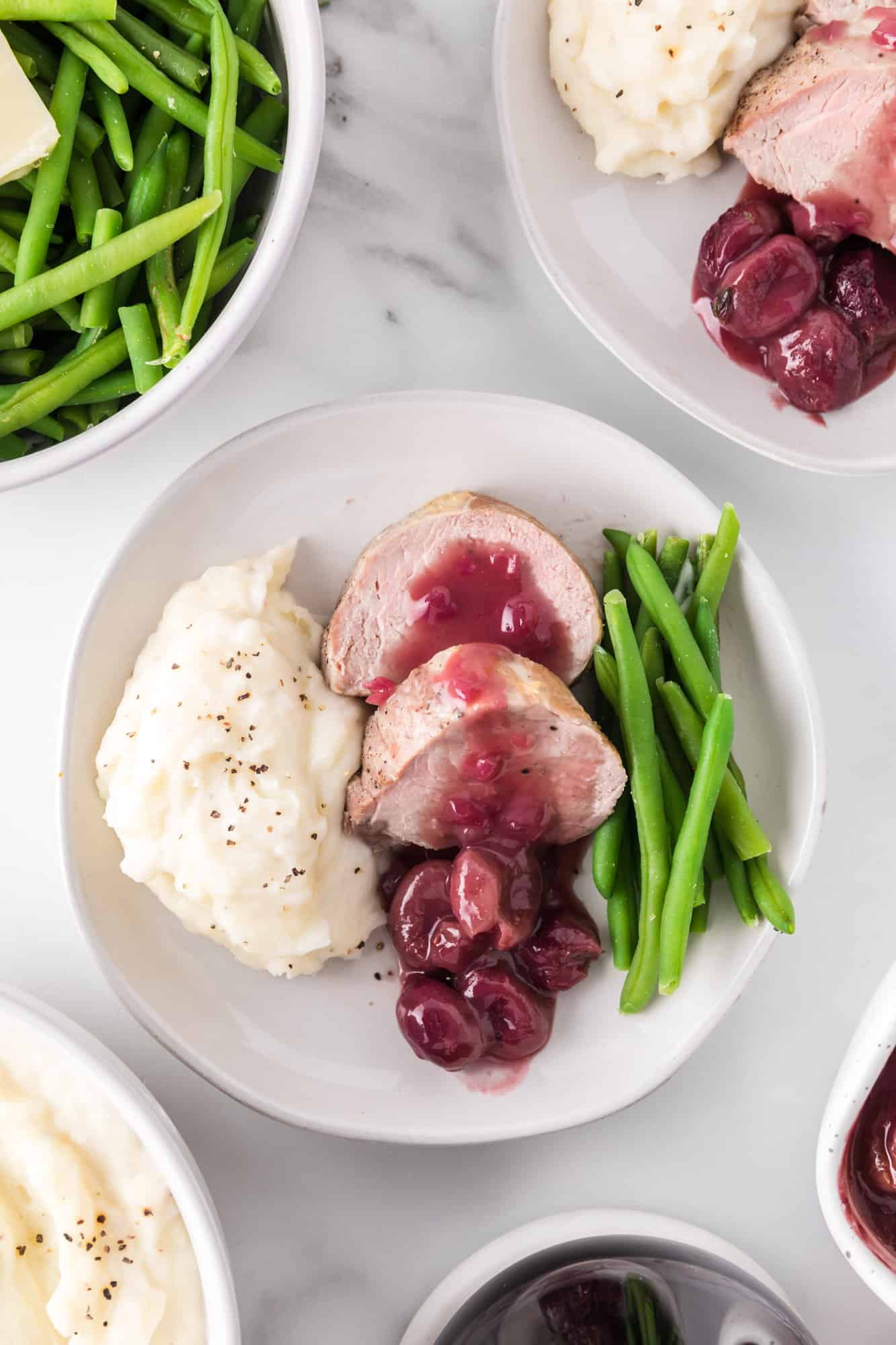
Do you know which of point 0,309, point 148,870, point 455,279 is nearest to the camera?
point 0,309

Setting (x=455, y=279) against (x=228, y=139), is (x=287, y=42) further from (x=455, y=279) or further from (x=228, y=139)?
(x=455, y=279)

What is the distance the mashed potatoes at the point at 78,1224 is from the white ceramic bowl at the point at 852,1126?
152 cm

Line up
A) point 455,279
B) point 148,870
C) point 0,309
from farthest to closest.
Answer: point 455,279, point 148,870, point 0,309

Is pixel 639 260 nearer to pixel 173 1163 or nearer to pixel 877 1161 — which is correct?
pixel 877 1161

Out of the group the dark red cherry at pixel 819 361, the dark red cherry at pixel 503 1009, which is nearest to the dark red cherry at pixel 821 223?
the dark red cherry at pixel 819 361

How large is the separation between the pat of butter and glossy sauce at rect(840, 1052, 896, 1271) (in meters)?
2.92

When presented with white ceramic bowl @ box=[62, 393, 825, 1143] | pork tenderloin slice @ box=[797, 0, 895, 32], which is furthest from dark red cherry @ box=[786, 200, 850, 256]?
white ceramic bowl @ box=[62, 393, 825, 1143]

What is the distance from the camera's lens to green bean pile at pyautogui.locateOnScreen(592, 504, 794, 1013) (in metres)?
→ 2.76

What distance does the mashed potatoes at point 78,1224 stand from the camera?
8.50ft

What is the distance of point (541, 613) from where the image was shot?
2945 millimetres

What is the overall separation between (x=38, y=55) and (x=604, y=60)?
1374 mm

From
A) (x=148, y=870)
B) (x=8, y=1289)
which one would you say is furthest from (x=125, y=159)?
(x=8, y=1289)

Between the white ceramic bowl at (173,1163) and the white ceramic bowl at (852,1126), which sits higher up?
the white ceramic bowl at (852,1126)

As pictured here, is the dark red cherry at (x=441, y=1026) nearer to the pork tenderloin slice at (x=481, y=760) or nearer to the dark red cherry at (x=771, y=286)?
the pork tenderloin slice at (x=481, y=760)
